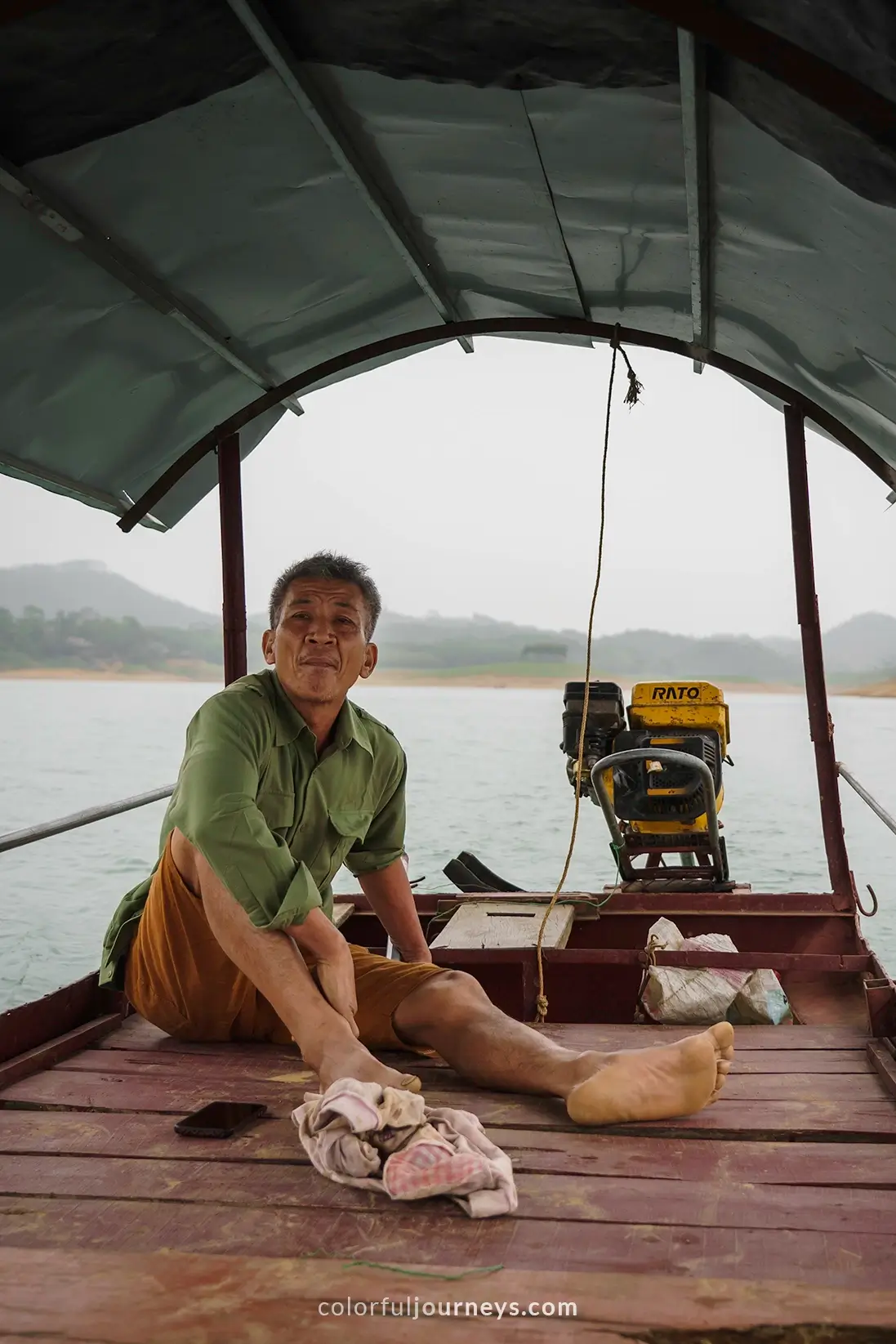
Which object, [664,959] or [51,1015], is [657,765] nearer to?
[664,959]

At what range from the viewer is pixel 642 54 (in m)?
2.11

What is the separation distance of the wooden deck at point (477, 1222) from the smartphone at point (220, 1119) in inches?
1.0

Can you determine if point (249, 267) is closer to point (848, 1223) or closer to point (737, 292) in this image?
point (737, 292)

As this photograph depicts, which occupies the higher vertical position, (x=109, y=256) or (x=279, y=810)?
(x=109, y=256)

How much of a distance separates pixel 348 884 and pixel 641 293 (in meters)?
12.7

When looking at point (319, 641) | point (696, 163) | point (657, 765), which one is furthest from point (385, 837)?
point (696, 163)

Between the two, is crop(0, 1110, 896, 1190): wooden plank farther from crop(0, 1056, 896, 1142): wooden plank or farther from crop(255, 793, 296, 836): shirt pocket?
crop(255, 793, 296, 836): shirt pocket

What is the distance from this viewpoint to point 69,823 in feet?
9.88

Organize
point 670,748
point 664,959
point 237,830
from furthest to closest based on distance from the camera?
point 670,748, point 664,959, point 237,830

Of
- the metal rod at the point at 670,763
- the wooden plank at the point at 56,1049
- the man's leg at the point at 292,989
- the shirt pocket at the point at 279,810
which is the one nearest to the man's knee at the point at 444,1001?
the man's leg at the point at 292,989

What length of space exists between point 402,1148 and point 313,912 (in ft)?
1.85

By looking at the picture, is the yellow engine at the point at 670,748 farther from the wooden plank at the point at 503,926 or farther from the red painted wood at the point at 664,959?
the red painted wood at the point at 664,959

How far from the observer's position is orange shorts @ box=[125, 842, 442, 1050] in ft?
8.38

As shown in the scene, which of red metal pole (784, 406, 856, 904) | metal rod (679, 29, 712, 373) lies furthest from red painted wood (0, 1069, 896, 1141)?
metal rod (679, 29, 712, 373)
